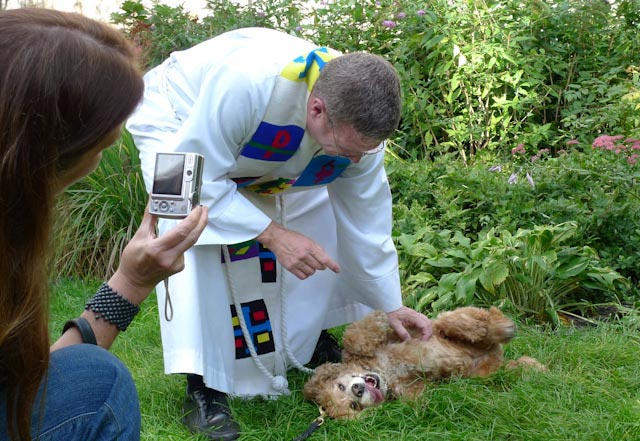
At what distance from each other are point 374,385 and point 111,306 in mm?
1232

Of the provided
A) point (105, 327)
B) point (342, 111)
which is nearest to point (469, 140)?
point (342, 111)

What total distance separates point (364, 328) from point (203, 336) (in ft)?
2.01

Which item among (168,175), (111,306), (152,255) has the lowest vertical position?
(111,306)

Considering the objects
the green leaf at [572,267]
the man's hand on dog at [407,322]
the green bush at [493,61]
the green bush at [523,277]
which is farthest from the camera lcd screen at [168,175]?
the green bush at [493,61]

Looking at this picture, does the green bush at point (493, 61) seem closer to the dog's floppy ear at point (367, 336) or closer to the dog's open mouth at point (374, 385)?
the dog's floppy ear at point (367, 336)

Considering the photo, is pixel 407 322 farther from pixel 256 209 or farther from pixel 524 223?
pixel 524 223

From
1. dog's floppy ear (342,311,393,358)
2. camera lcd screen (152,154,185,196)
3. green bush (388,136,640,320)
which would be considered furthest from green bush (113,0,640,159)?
camera lcd screen (152,154,185,196)

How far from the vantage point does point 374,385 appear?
2.87 metres

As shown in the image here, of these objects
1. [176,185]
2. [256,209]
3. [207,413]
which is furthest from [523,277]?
[176,185]

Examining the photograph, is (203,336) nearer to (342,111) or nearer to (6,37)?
(342,111)

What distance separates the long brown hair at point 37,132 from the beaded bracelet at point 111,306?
0.90 ft

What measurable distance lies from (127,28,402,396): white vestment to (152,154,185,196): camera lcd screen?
557mm

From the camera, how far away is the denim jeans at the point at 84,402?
1.71 metres

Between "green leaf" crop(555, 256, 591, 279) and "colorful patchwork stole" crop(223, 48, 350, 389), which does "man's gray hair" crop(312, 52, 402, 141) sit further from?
"green leaf" crop(555, 256, 591, 279)
